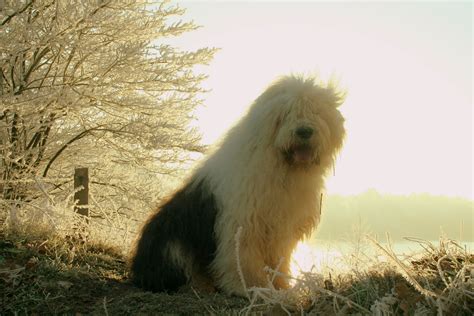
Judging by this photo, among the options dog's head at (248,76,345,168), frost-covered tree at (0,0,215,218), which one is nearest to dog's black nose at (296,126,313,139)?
dog's head at (248,76,345,168)

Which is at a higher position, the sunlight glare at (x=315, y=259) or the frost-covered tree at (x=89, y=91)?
the frost-covered tree at (x=89, y=91)

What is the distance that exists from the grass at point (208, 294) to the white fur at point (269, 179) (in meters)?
0.42

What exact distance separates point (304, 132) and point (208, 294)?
157cm

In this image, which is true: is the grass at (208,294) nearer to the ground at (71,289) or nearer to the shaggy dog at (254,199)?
the ground at (71,289)

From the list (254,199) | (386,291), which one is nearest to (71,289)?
(254,199)

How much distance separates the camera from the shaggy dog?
14.3 feet

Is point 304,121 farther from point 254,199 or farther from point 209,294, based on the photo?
point 209,294

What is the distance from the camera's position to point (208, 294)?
14.5ft

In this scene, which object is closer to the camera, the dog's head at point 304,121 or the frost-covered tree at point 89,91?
the dog's head at point 304,121

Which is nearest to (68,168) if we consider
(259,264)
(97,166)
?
(97,166)

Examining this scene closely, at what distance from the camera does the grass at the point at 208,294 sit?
2.41 metres

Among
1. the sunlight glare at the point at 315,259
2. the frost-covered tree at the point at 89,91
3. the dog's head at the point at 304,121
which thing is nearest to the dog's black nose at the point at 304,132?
the dog's head at the point at 304,121

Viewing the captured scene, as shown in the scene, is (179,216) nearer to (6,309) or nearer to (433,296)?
(6,309)

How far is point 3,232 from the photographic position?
5.53m
